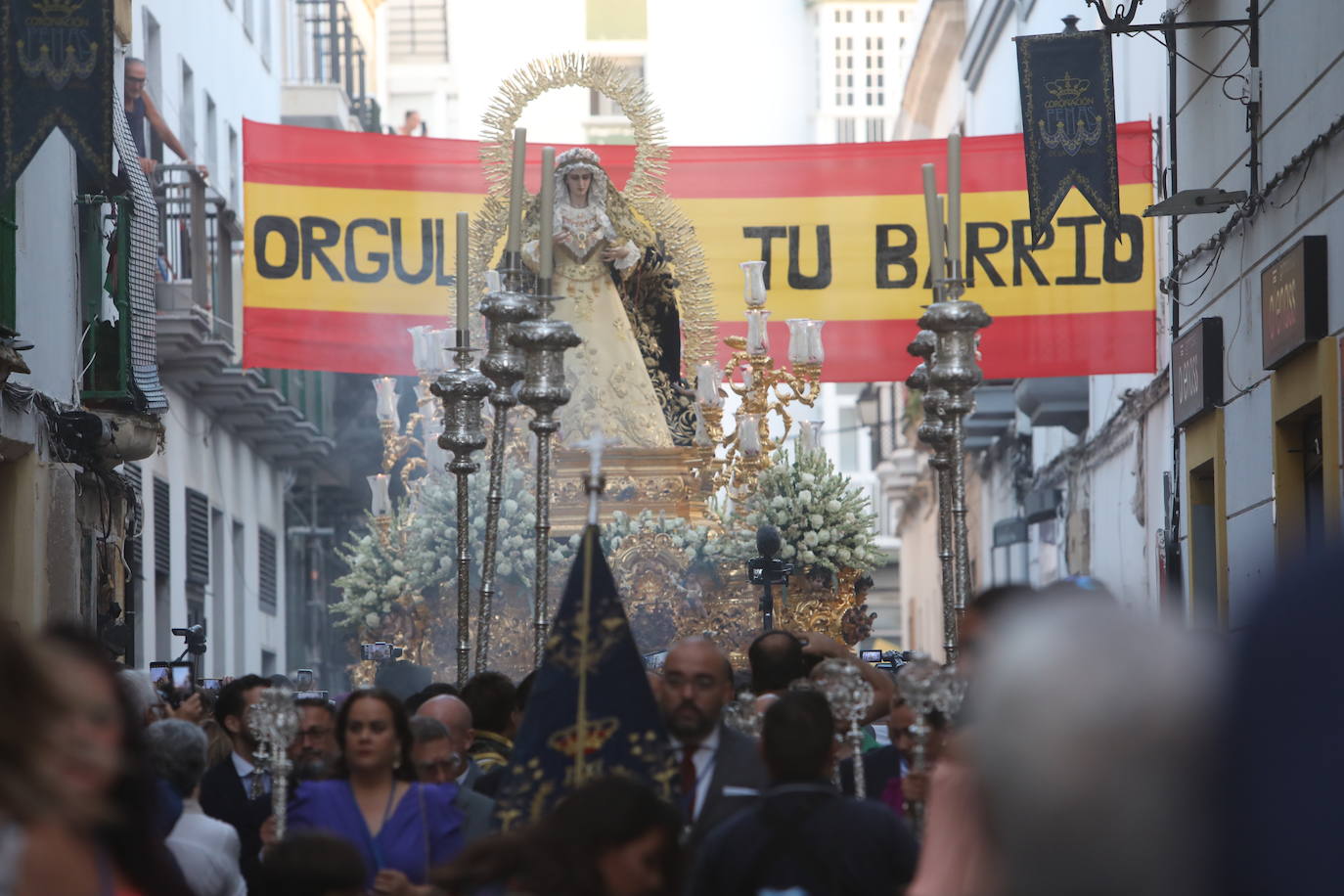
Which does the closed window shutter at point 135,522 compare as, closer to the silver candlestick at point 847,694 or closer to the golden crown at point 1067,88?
the golden crown at point 1067,88

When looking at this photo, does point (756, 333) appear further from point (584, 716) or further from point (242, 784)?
point (584, 716)

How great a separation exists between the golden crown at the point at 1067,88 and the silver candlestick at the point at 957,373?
5.33 m

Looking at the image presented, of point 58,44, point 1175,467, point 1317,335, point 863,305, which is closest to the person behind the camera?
point 1317,335

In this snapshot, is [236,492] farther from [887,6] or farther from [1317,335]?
[887,6]

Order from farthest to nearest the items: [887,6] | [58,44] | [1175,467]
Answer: [887,6], [1175,467], [58,44]

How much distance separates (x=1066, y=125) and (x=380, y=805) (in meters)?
8.28

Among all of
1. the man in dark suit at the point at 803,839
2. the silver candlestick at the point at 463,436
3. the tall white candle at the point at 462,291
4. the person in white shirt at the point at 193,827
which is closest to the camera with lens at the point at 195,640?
the silver candlestick at the point at 463,436

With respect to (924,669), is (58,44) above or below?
above

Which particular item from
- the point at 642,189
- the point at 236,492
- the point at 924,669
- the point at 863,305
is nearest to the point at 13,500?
the point at 642,189

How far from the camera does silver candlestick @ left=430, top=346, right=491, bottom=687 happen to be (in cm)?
852

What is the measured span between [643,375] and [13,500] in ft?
12.0

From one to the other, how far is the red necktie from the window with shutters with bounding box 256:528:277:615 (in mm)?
20513

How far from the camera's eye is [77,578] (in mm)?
13516

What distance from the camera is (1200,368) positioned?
12.0 metres
